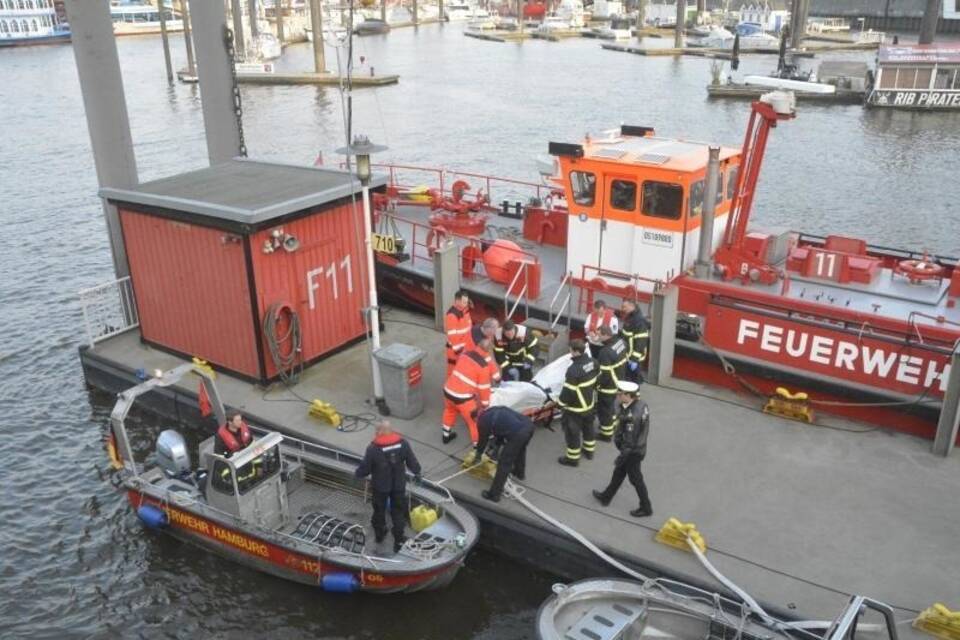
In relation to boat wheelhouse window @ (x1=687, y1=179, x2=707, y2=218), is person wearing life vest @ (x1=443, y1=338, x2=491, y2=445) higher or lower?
lower

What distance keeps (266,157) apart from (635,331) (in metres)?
30.8

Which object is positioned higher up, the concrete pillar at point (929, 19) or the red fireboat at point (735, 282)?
the concrete pillar at point (929, 19)

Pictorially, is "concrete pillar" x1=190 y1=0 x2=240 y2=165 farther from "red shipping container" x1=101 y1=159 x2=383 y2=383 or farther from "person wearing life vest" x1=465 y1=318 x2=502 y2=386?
"person wearing life vest" x1=465 y1=318 x2=502 y2=386

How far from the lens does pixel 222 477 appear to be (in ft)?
29.1

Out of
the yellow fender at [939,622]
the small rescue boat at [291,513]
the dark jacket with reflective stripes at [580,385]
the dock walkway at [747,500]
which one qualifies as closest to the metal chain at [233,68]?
the dock walkway at [747,500]

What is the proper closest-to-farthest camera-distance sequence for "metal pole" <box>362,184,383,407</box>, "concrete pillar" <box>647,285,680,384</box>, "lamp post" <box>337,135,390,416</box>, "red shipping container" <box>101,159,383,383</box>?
"lamp post" <box>337,135,390,416</box>, "metal pole" <box>362,184,383,407</box>, "concrete pillar" <box>647,285,680,384</box>, "red shipping container" <box>101,159,383,383</box>

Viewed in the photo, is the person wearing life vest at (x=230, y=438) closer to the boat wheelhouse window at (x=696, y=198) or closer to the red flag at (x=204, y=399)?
the red flag at (x=204, y=399)

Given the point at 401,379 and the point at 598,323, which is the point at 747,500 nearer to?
the point at 598,323

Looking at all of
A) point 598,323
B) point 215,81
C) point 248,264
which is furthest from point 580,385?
point 215,81

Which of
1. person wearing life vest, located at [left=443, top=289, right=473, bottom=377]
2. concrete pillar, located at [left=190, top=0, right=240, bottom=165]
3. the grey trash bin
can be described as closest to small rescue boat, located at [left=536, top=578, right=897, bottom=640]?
person wearing life vest, located at [left=443, top=289, right=473, bottom=377]

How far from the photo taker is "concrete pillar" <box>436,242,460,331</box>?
12711mm

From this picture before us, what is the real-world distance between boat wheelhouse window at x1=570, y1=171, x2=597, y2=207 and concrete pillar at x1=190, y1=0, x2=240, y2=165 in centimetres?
715

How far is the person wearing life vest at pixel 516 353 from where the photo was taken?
1069cm

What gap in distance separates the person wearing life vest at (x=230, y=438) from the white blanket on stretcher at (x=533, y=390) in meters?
2.95
